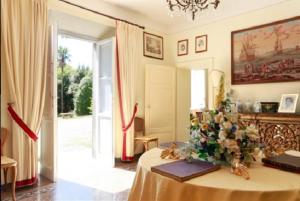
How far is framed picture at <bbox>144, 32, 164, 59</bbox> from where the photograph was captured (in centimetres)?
518

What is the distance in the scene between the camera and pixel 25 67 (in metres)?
3.22

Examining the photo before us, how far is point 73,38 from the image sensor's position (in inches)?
188

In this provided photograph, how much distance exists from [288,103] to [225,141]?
276 centimetres

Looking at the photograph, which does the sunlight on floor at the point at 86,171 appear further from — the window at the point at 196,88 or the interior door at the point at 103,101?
the window at the point at 196,88

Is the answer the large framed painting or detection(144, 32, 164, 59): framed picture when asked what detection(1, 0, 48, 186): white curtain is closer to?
detection(144, 32, 164, 59): framed picture

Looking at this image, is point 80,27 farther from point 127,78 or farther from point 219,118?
point 219,118

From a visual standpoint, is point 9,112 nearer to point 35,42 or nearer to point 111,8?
point 35,42

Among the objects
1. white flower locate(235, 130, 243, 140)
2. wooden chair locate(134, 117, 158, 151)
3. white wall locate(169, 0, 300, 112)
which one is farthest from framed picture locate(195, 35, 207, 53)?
white flower locate(235, 130, 243, 140)

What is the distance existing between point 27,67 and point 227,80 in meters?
3.55

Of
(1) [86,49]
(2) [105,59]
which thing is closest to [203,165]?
(2) [105,59]

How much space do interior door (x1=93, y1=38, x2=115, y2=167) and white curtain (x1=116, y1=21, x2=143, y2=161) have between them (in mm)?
172

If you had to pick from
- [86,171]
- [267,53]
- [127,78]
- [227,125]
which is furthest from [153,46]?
[227,125]

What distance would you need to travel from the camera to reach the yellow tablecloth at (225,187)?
118cm

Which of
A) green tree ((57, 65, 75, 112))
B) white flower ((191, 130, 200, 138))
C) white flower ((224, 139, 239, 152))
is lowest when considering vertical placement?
white flower ((224, 139, 239, 152))
